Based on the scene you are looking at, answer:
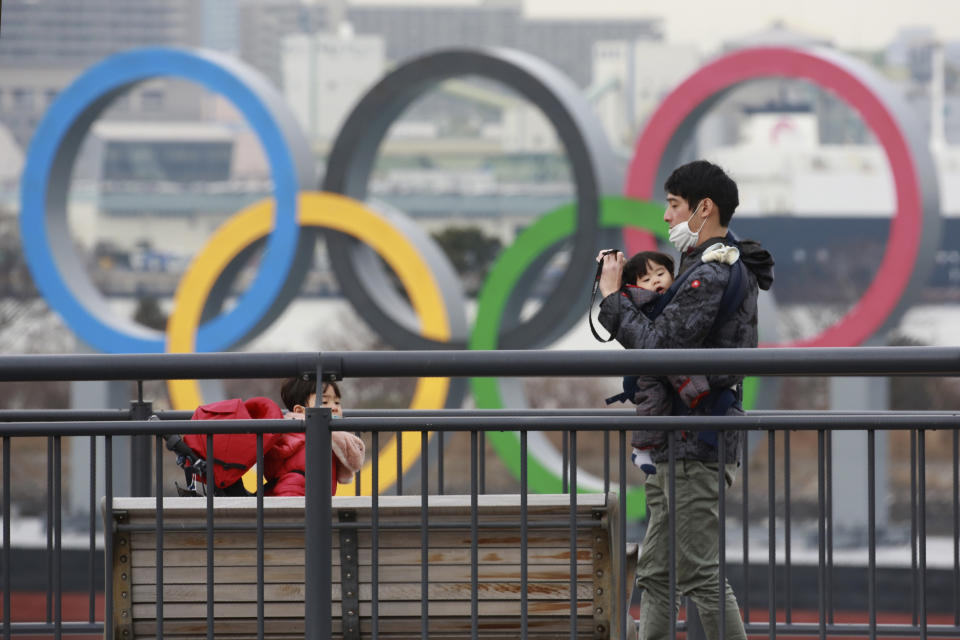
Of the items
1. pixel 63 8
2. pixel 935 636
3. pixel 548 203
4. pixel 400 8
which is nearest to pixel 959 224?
pixel 548 203

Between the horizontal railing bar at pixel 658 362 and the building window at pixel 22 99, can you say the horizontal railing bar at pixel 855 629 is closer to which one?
the horizontal railing bar at pixel 658 362

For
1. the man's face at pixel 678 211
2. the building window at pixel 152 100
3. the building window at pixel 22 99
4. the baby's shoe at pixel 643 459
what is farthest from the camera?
the building window at pixel 152 100

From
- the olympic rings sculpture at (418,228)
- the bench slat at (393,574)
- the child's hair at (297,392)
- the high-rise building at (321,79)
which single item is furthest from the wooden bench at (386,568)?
the high-rise building at (321,79)

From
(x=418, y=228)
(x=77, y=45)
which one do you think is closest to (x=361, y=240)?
(x=418, y=228)

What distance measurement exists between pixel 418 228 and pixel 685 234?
11666mm

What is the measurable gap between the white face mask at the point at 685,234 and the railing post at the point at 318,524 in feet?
4.19

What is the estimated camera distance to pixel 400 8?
472 ft

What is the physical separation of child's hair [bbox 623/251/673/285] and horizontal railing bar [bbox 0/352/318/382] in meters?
1.25

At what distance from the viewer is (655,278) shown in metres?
4.61

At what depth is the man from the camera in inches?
168

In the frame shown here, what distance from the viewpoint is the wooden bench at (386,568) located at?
4051mm

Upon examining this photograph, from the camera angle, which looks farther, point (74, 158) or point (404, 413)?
point (74, 158)

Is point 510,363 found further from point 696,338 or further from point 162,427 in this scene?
point 162,427

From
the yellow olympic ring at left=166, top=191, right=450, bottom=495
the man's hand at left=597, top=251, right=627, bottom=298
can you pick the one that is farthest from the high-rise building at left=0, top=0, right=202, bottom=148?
the man's hand at left=597, top=251, right=627, bottom=298
